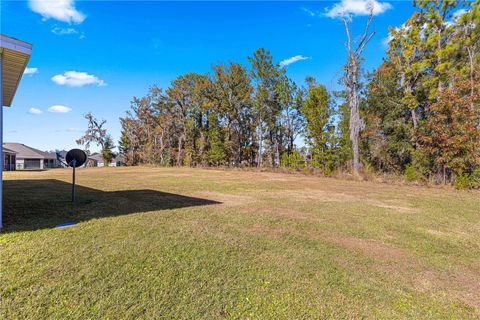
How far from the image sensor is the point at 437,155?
425 inches

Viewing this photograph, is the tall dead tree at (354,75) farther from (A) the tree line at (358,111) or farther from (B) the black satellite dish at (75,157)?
(B) the black satellite dish at (75,157)

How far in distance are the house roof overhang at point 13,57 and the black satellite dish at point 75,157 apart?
1.92 meters

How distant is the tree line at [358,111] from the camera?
1055 cm

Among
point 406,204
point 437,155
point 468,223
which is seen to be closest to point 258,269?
point 468,223

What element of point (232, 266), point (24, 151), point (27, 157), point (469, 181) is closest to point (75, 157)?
point (232, 266)

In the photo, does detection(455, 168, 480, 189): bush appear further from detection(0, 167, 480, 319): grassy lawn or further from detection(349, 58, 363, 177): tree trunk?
detection(0, 167, 480, 319): grassy lawn

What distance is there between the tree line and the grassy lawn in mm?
7901

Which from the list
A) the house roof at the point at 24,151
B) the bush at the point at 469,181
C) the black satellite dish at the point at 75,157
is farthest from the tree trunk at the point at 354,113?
the house roof at the point at 24,151

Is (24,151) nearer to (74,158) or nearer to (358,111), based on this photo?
(74,158)

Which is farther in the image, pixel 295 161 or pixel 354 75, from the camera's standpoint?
pixel 295 161

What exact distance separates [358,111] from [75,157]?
15.1 metres

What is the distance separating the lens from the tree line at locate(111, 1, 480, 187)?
416 inches

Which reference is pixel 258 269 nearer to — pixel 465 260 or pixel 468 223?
pixel 465 260

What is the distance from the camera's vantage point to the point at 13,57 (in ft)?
12.6
